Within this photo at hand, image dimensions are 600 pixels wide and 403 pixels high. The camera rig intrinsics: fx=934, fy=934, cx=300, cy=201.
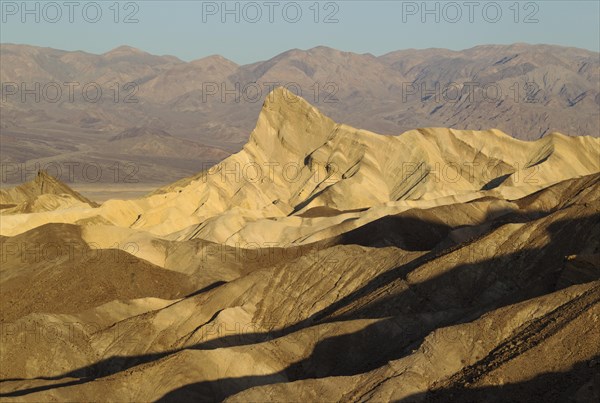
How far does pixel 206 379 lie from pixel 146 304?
1340cm

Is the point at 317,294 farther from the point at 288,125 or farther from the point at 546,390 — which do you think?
the point at 288,125

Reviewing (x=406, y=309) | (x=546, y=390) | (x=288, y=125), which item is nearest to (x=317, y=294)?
(x=406, y=309)

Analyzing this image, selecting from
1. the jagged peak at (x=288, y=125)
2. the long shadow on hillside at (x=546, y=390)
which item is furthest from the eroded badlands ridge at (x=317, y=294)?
the jagged peak at (x=288, y=125)

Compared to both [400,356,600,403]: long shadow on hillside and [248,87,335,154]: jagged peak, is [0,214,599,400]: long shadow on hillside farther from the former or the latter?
[248,87,335,154]: jagged peak

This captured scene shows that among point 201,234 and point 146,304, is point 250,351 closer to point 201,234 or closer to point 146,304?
point 146,304

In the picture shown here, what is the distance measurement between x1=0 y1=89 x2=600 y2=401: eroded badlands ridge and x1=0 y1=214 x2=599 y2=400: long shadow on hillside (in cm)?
8

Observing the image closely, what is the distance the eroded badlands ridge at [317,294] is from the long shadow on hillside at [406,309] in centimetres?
8

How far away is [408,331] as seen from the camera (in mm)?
33406

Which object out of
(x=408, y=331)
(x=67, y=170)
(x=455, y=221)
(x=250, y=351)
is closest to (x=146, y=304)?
(x=250, y=351)

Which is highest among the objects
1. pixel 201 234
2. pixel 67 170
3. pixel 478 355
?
pixel 478 355

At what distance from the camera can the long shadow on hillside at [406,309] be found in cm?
3253

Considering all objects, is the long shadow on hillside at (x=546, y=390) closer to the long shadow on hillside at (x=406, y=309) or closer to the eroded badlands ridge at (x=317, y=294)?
the eroded badlands ridge at (x=317, y=294)

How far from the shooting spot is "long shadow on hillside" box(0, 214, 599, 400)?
32.5 meters

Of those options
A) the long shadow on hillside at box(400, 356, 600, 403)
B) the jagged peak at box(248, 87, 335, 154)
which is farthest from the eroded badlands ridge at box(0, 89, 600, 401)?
the jagged peak at box(248, 87, 335, 154)
